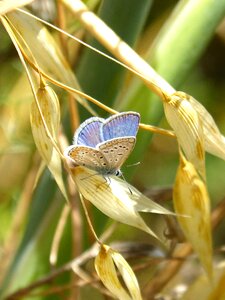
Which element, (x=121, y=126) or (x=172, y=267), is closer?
(x=121, y=126)

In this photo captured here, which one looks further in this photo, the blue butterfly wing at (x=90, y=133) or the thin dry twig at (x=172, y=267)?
the thin dry twig at (x=172, y=267)

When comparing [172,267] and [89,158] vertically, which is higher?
[89,158]

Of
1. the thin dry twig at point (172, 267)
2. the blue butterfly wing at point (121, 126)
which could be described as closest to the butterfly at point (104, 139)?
the blue butterfly wing at point (121, 126)

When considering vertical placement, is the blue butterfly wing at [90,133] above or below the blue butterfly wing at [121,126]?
below

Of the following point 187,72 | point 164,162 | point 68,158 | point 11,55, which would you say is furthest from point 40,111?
point 164,162

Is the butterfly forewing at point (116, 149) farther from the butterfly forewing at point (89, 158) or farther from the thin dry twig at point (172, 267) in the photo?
the thin dry twig at point (172, 267)

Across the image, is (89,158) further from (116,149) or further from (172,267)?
(172,267)

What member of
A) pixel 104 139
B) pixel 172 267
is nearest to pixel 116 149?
pixel 104 139

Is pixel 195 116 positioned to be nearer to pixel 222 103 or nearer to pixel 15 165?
pixel 15 165
